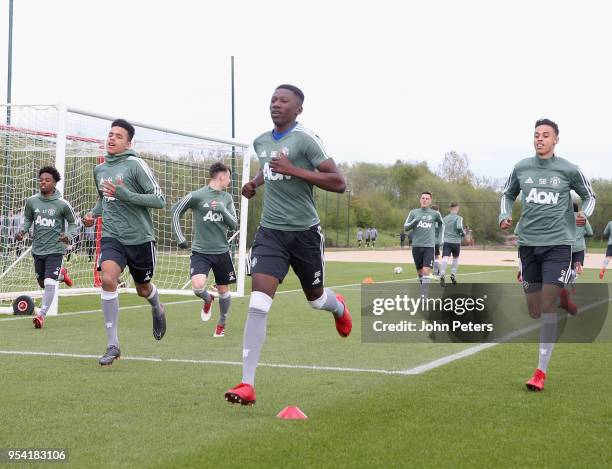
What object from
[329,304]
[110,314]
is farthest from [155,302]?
[329,304]

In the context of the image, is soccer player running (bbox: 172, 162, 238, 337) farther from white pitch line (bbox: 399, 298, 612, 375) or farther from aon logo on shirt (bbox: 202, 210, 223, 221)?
white pitch line (bbox: 399, 298, 612, 375)

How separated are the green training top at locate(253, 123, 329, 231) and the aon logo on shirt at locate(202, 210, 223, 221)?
4.82 meters

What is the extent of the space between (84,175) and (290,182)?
13056 millimetres

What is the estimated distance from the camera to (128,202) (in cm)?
823

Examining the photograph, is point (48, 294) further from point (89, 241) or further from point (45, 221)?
point (89, 241)

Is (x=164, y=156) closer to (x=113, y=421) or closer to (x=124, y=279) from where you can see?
(x=124, y=279)

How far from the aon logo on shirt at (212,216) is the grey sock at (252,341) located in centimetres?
520

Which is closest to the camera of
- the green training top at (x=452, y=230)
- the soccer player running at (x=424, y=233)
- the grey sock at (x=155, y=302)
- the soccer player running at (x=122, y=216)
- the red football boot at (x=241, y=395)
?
the red football boot at (x=241, y=395)

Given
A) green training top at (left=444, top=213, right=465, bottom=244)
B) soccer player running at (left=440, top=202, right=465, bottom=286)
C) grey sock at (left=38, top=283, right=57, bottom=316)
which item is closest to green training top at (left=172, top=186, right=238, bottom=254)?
grey sock at (left=38, top=283, right=57, bottom=316)

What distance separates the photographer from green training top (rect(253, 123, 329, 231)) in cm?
632

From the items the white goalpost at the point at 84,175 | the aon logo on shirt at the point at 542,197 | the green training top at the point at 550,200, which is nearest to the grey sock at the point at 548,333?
the green training top at the point at 550,200

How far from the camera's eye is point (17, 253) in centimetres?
1794

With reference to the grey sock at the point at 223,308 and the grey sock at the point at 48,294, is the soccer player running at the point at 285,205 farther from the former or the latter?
the grey sock at the point at 48,294

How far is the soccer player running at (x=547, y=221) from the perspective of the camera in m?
7.41
